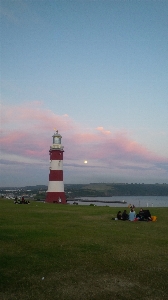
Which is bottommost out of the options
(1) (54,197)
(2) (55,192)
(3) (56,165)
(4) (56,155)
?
(1) (54,197)

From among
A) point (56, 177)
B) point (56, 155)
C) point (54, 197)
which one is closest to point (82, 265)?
point (56, 177)

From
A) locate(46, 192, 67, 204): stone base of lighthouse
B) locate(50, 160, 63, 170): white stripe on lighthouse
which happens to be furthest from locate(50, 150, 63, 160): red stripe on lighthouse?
locate(46, 192, 67, 204): stone base of lighthouse

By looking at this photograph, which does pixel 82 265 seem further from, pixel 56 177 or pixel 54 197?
pixel 54 197

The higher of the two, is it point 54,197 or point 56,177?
point 56,177

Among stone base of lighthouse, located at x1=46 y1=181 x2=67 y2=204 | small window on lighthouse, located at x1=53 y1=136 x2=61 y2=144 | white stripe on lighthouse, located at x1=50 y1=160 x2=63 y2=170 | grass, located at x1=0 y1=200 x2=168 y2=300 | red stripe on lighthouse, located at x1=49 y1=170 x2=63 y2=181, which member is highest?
small window on lighthouse, located at x1=53 y1=136 x2=61 y2=144

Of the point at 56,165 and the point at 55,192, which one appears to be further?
the point at 56,165

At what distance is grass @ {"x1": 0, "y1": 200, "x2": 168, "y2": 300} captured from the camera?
23.7 ft

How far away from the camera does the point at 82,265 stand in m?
9.45

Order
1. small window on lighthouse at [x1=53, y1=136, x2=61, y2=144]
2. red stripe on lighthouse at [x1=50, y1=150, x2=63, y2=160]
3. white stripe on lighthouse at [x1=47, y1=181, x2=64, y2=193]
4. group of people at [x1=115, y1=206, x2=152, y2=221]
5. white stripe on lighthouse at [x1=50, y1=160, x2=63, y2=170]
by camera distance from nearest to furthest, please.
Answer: group of people at [x1=115, y1=206, x2=152, y2=221] → white stripe on lighthouse at [x1=47, y1=181, x2=64, y2=193] → white stripe on lighthouse at [x1=50, y1=160, x2=63, y2=170] → red stripe on lighthouse at [x1=50, y1=150, x2=63, y2=160] → small window on lighthouse at [x1=53, y1=136, x2=61, y2=144]

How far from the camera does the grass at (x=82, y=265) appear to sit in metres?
7.22

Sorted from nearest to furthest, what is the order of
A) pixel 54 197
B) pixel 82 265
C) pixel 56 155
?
pixel 82 265, pixel 54 197, pixel 56 155

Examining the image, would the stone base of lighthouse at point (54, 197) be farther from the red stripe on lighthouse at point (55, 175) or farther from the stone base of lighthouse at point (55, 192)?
the red stripe on lighthouse at point (55, 175)

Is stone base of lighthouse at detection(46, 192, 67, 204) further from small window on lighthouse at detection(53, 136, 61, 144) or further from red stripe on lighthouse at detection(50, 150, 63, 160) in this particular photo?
small window on lighthouse at detection(53, 136, 61, 144)

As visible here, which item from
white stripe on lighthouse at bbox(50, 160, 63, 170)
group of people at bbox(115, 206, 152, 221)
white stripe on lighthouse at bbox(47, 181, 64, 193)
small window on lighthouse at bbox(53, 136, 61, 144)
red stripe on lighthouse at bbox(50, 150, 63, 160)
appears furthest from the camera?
small window on lighthouse at bbox(53, 136, 61, 144)
